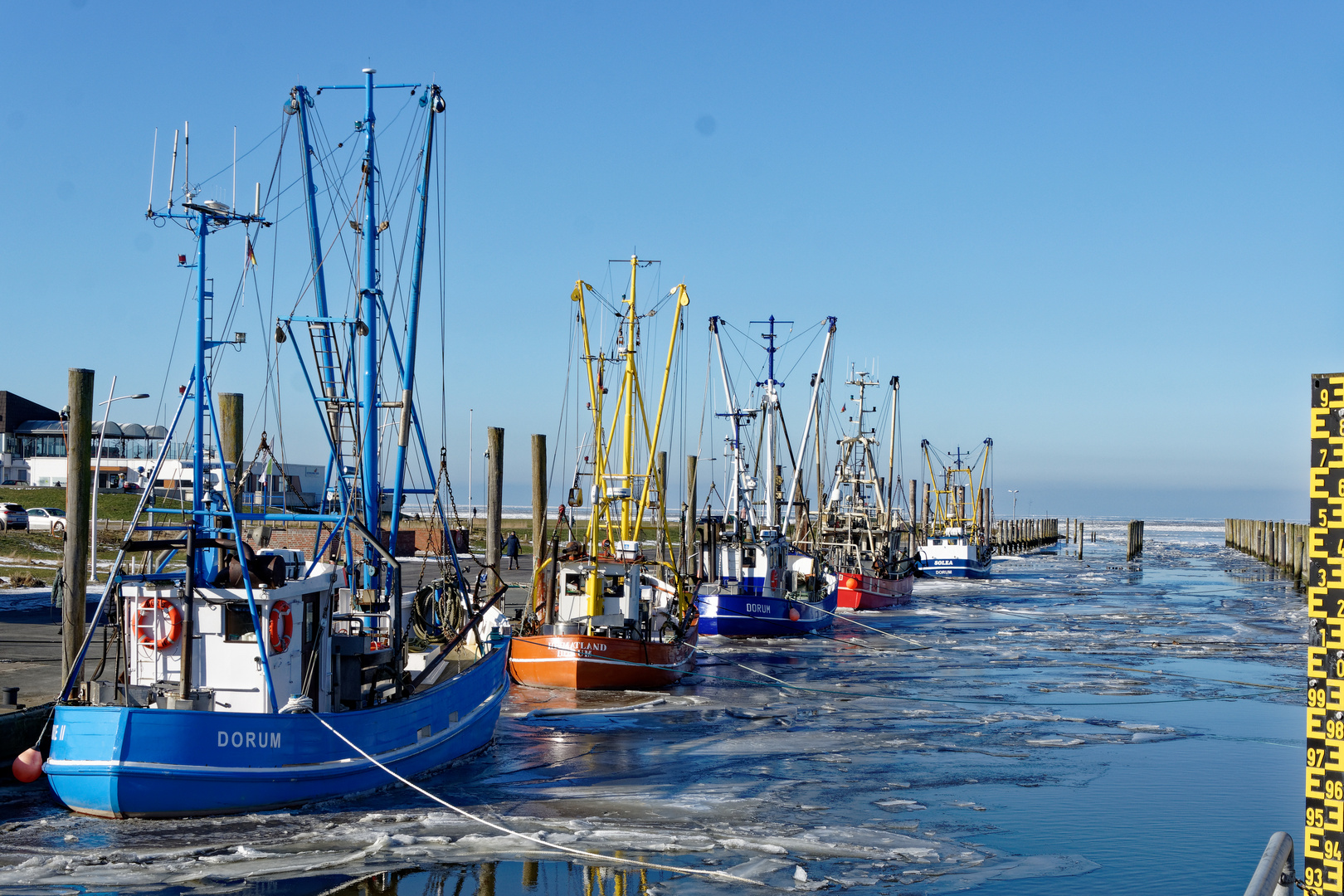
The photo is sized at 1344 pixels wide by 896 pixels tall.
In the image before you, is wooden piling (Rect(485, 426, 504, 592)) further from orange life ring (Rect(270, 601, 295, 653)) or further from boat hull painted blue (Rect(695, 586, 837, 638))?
orange life ring (Rect(270, 601, 295, 653))

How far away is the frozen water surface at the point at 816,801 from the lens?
12750 mm

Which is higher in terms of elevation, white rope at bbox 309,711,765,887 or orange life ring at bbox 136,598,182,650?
orange life ring at bbox 136,598,182,650

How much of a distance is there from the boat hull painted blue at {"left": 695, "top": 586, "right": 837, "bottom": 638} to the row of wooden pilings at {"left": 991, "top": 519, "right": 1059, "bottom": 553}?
78.3 meters

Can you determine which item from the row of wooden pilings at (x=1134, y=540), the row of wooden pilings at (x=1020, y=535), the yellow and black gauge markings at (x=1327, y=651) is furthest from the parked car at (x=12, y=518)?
the row of wooden pilings at (x=1020, y=535)

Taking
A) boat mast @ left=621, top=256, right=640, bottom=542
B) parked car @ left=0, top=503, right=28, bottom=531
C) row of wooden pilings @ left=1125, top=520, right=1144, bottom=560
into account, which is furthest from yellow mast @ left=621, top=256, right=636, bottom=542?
row of wooden pilings @ left=1125, top=520, right=1144, bottom=560

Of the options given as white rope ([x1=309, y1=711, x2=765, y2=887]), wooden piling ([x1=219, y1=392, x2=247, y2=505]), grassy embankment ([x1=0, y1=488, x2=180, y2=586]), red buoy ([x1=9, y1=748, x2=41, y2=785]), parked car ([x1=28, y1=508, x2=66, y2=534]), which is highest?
wooden piling ([x1=219, y1=392, x2=247, y2=505])

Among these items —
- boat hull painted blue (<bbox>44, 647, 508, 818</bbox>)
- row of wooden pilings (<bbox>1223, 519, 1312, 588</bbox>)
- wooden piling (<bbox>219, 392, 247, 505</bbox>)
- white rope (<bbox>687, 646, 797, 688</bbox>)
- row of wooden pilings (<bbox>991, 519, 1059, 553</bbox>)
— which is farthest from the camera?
row of wooden pilings (<bbox>991, 519, 1059, 553</bbox>)

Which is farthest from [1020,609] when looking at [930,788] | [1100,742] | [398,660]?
[398,660]

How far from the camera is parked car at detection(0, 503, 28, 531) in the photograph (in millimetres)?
53938

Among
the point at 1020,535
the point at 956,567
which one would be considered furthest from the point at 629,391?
the point at 1020,535

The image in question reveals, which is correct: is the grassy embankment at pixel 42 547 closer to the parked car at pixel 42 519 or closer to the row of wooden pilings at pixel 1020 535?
the parked car at pixel 42 519

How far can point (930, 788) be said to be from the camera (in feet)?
56.4

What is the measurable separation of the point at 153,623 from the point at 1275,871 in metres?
12.9

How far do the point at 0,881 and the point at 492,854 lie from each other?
4886 mm
